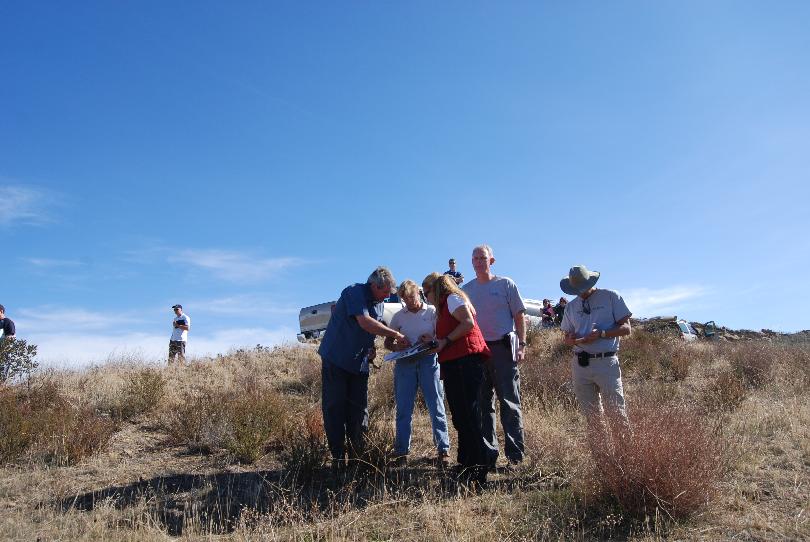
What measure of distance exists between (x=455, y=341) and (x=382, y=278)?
2.59 feet

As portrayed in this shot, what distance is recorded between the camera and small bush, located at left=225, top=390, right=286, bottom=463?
600cm

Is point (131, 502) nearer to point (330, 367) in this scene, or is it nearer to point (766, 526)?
point (330, 367)

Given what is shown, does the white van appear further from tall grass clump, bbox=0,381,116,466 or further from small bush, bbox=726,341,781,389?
tall grass clump, bbox=0,381,116,466

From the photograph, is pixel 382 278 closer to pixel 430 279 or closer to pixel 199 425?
pixel 430 279

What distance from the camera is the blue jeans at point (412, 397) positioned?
5.40 m

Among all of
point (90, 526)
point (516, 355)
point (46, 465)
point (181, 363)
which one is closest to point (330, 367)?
point (516, 355)

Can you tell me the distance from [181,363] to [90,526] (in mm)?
7508

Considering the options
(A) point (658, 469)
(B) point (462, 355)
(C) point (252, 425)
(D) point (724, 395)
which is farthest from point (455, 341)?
(D) point (724, 395)

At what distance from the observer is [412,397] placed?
18.0 ft

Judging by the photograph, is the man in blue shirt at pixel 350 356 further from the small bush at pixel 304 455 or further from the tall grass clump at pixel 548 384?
the tall grass clump at pixel 548 384

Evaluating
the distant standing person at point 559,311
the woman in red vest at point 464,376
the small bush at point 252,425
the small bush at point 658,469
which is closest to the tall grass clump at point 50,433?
the small bush at point 252,425

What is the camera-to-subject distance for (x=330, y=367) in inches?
203

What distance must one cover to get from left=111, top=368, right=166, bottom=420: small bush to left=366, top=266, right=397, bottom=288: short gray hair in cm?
420

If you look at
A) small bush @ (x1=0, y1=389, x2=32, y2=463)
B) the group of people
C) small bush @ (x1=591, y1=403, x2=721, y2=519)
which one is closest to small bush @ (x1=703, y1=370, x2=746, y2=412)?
the group of people
